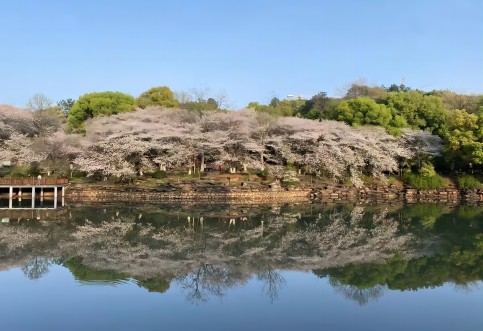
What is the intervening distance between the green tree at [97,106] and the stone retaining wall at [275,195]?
12.6 meters

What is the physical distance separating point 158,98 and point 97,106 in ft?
20.1

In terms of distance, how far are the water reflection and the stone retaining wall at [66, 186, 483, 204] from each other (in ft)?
17.1

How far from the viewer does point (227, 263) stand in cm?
1385

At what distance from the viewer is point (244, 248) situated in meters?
16.2

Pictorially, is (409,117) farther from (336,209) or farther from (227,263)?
Result: (227,263)

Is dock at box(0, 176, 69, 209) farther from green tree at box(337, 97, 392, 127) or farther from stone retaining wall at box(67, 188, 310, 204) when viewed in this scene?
green tree at box(337, 97, 392, 127)

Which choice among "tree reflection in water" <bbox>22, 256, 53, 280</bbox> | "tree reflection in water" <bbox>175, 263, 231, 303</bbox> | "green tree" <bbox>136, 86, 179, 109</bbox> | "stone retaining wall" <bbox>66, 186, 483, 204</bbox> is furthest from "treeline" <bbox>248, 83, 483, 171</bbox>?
"tree reflection in water" <bbox>22, 256, 53, 280</bbox>

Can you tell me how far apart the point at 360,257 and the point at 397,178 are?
78.2 ft

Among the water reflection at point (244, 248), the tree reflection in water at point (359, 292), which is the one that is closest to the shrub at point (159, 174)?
the water reflection at point (244, 248)

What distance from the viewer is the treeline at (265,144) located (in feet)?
109

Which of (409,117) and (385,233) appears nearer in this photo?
(385,233)

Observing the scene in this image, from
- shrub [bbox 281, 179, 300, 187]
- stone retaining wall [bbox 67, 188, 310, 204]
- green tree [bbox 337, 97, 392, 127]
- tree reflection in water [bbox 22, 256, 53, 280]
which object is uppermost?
green tree [bbox 337, 97, 392, 127]

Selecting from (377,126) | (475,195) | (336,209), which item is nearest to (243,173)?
(336,209)

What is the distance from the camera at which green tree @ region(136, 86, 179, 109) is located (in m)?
44.3
